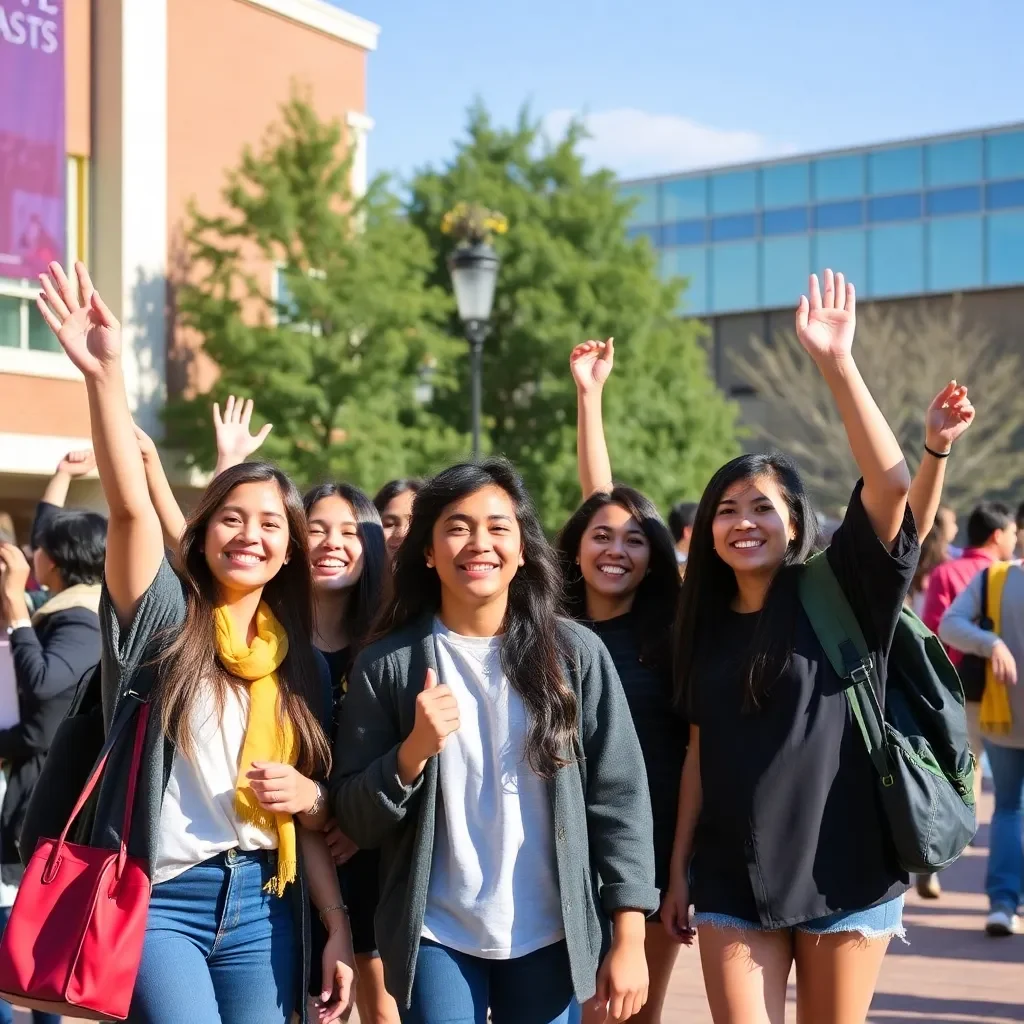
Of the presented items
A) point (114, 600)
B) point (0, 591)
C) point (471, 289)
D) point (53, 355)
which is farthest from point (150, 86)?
point (114, 600)

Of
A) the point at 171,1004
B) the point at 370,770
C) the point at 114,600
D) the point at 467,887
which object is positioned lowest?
the point at 171,1004

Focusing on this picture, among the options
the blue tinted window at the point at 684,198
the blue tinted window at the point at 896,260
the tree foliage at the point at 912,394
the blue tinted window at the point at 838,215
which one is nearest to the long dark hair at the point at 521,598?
the tree foliage at the point at 912,394

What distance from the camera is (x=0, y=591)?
16.7 ft

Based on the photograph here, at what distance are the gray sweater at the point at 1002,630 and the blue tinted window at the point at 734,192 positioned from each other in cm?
3530

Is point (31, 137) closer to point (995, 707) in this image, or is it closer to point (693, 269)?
point (995, 707)

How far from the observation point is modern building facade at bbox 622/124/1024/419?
126 feet

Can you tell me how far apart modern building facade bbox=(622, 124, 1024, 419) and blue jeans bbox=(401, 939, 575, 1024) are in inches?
1415

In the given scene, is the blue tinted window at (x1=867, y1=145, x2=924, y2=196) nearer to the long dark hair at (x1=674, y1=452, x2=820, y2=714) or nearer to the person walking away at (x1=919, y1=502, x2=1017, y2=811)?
the person walking away at (x1=919, y1=502, x2=1017, y2=811)

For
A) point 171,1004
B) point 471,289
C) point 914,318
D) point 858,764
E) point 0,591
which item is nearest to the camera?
point 171,1004

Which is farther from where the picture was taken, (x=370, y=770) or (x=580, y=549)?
(x=580, y=549)

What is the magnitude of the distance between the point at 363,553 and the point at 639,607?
0.87 m

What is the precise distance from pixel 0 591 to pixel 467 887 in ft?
8.21

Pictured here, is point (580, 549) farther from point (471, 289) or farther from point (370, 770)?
point (471, 289)

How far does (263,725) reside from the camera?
347 cm
